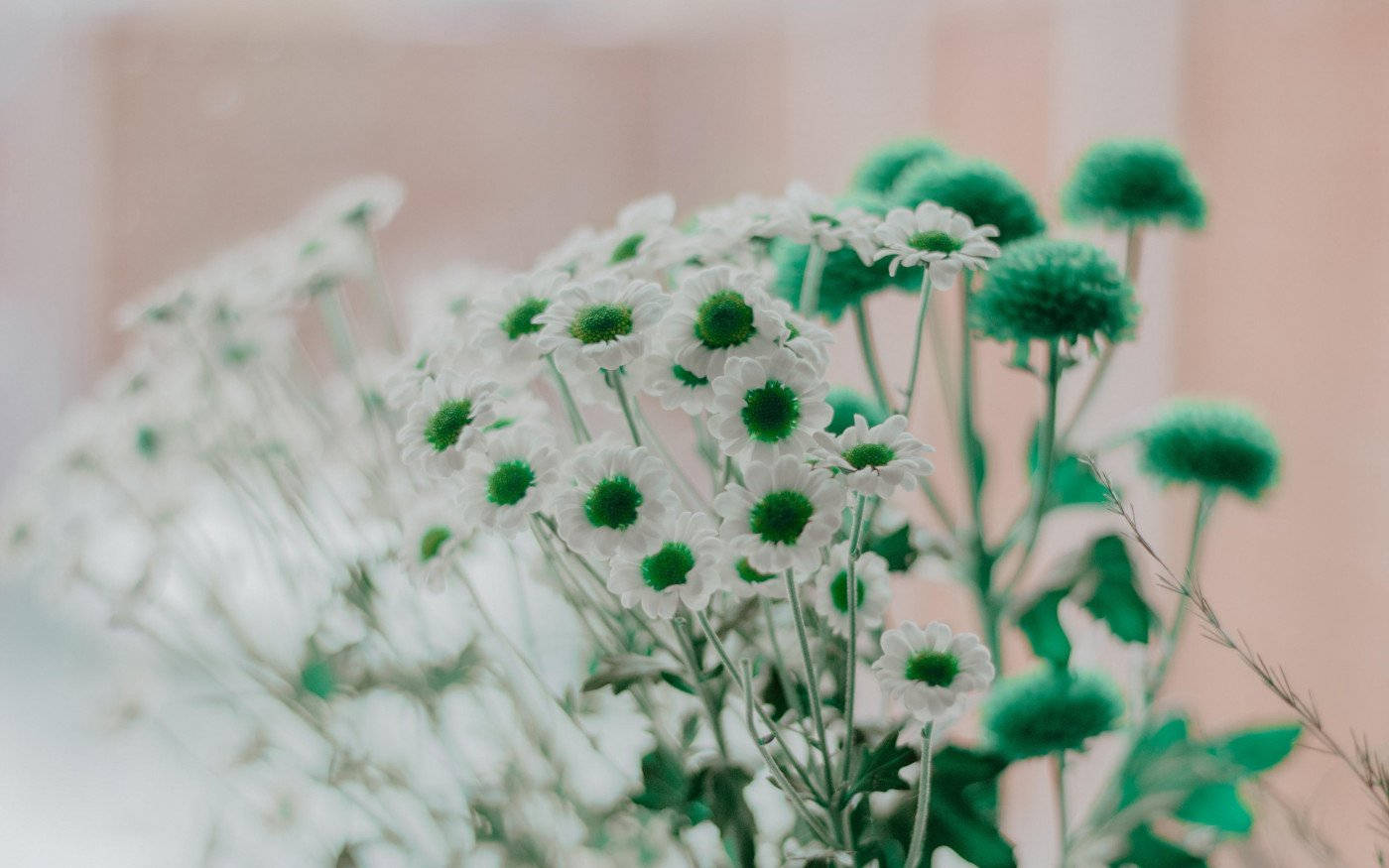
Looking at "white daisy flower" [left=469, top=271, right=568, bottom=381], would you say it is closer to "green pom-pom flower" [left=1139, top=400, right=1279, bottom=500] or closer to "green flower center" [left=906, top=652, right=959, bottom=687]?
"green flower center" [left=906, top=652, right=959, bottom=687]

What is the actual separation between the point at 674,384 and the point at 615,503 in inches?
1.5

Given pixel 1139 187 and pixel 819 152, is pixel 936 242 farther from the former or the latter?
pixel 819 152

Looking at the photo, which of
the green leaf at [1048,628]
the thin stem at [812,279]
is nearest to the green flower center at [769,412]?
the thin stem at [812,279]

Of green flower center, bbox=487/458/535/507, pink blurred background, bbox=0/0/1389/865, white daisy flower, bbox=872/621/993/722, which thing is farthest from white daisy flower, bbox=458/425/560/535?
pink blurred background, bbox=0/0/1389/865

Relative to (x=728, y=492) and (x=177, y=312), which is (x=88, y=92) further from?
(x=728, y=492)

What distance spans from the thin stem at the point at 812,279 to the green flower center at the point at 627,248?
60 millimetres

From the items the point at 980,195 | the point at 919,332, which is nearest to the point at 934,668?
the point at 919,332

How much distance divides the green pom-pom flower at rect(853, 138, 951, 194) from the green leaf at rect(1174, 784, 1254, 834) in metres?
0.28

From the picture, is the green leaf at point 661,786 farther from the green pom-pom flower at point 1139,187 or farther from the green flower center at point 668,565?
the green pom-pom flower at point 1139,187

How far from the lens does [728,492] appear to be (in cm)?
30

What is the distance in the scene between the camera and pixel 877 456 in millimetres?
296

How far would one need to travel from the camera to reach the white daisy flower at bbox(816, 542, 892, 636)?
1.17ft

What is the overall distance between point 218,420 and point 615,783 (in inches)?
10.8

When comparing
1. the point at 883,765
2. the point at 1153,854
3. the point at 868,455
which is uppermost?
the point at 868,455
